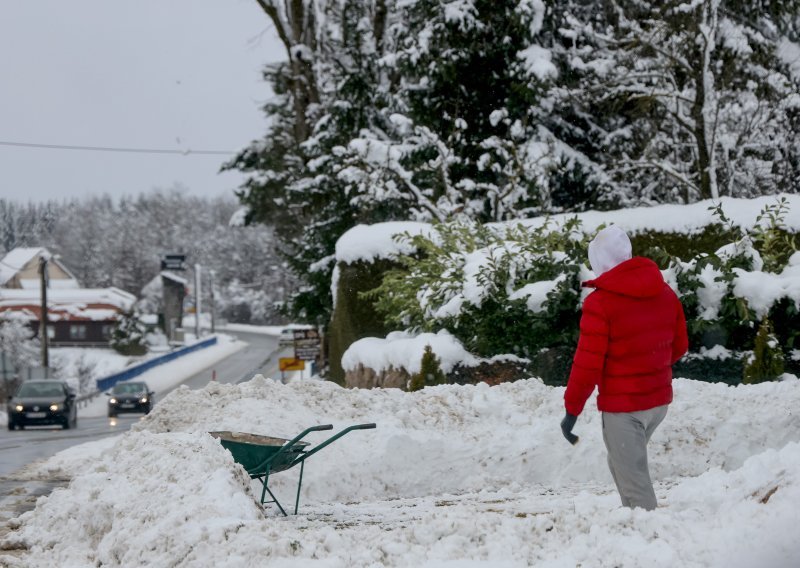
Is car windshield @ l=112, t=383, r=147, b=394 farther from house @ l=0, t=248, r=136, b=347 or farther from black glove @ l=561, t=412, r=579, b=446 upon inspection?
house @ l=0, t=248, r=136, b=347

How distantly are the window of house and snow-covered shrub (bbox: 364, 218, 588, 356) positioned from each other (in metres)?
71.9

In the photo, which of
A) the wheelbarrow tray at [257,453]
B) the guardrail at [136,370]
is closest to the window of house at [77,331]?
the guardrail at [136,370]

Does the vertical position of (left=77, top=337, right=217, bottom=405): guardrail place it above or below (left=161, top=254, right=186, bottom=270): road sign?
below

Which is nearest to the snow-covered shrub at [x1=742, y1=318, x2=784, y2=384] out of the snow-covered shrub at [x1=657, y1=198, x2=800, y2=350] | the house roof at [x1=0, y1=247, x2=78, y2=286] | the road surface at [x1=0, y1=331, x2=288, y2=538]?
the snow-covered shrub at [x1=657, y1=198, x2=800, y2=350]

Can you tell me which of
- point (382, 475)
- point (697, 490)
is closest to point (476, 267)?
point (382, 475)

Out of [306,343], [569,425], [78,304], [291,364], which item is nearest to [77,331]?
[78,304]

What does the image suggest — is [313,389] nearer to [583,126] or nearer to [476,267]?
[476,267]

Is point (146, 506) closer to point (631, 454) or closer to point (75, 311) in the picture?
point (631, 454)

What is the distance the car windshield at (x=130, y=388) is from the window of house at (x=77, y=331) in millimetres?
49692

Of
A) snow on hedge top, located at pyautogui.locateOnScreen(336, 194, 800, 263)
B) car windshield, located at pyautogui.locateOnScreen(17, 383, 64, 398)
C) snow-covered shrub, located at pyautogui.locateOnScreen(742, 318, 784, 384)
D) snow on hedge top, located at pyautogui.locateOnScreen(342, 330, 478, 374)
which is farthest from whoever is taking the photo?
car windshield, located at pyautogui.locateOnScreen(17, 383, 64, 398)

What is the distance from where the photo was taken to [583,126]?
840 inches

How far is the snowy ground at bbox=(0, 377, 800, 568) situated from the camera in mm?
4168

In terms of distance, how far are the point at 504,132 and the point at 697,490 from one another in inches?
658

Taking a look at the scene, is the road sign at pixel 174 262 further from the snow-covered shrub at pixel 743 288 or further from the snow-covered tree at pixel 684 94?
the snow-covered shrub at pixel 743 288
